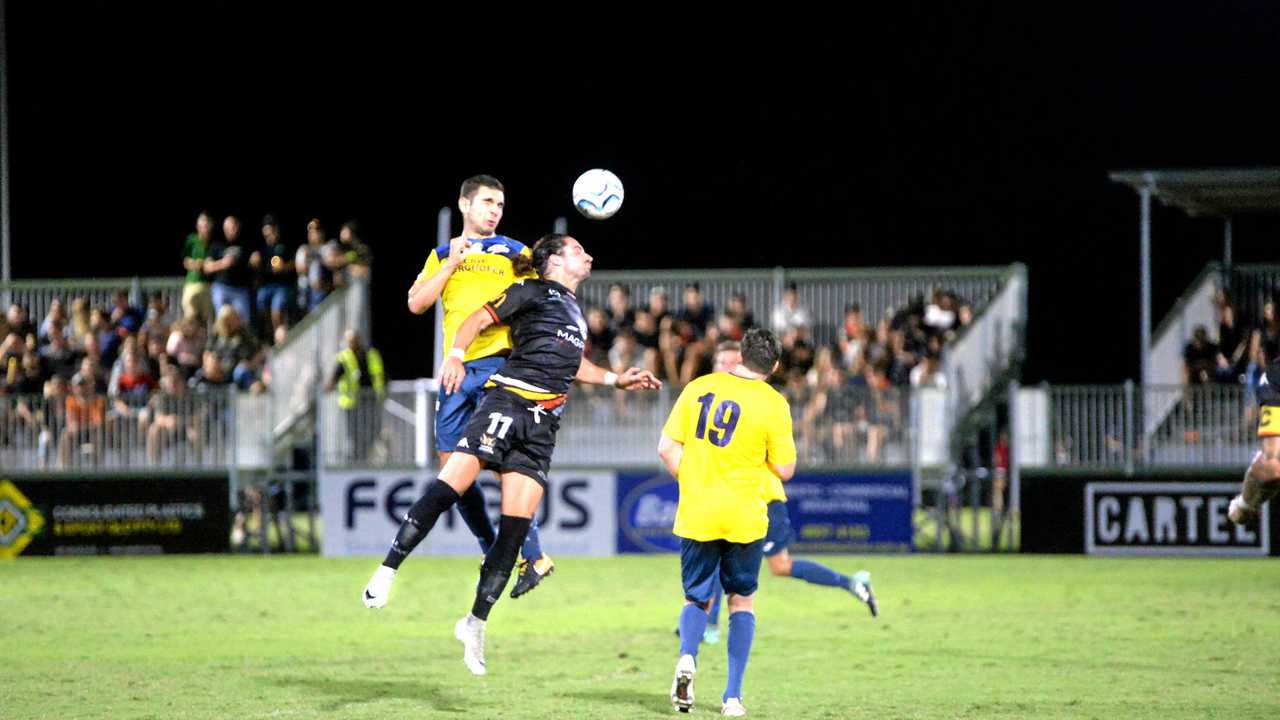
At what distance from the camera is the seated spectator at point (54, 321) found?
2578 centimetres

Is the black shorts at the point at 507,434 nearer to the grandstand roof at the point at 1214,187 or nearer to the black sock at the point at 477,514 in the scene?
the black sock at the point at 477,514

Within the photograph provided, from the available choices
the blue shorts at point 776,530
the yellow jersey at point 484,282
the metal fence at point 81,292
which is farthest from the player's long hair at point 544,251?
the metal fence at point 81,292

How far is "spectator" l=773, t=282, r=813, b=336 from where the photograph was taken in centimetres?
2450

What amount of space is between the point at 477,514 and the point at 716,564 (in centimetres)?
196

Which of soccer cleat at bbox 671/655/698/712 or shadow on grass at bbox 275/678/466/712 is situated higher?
soccer cleat at bbox 671/655/698/712

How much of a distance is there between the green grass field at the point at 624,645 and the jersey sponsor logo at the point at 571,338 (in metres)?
2.07

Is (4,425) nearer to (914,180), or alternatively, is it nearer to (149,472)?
(149,472)

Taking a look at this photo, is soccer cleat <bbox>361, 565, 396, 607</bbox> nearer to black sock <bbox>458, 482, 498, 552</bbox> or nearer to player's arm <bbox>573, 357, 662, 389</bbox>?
black sock <bbox>458, 482, 498, 552</bbox>

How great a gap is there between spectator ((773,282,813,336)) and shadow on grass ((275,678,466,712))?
13.9 m

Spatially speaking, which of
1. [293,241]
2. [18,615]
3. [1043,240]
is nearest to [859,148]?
[1043,240]

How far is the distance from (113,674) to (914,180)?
Answer: 98.2 feet

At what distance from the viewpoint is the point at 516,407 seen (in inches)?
416

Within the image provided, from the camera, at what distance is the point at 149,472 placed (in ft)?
75.6

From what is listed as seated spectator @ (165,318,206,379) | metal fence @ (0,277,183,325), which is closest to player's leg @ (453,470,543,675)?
seated spectator @ (165,318,206,379)
